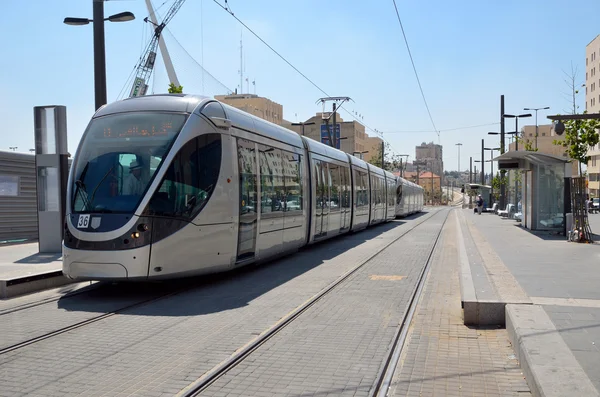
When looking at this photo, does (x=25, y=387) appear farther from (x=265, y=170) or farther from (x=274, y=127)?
(x=274, y=127)

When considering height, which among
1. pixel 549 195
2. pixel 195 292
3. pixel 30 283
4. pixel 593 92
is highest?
pixel 593 92

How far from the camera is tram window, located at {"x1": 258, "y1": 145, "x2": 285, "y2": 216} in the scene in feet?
40.3

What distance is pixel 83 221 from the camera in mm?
9195

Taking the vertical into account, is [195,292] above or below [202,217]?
below

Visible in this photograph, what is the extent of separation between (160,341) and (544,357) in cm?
399

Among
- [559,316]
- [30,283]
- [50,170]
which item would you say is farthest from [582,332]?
[50,170]

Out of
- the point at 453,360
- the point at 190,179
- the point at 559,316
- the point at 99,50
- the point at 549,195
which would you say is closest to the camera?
the point at 453,360

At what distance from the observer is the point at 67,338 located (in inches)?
269

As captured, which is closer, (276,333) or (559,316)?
(559,316)

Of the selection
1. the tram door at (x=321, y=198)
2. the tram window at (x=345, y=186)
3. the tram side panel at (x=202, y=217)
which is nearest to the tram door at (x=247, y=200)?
the tram side panel at (x=202, y=217)

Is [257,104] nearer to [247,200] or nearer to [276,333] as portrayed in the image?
[247,200]

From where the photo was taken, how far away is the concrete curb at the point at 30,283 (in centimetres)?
958

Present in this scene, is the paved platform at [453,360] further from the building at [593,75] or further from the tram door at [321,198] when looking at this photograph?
the building at [593,75]

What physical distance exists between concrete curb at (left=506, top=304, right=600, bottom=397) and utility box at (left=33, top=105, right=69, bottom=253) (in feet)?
38.2
